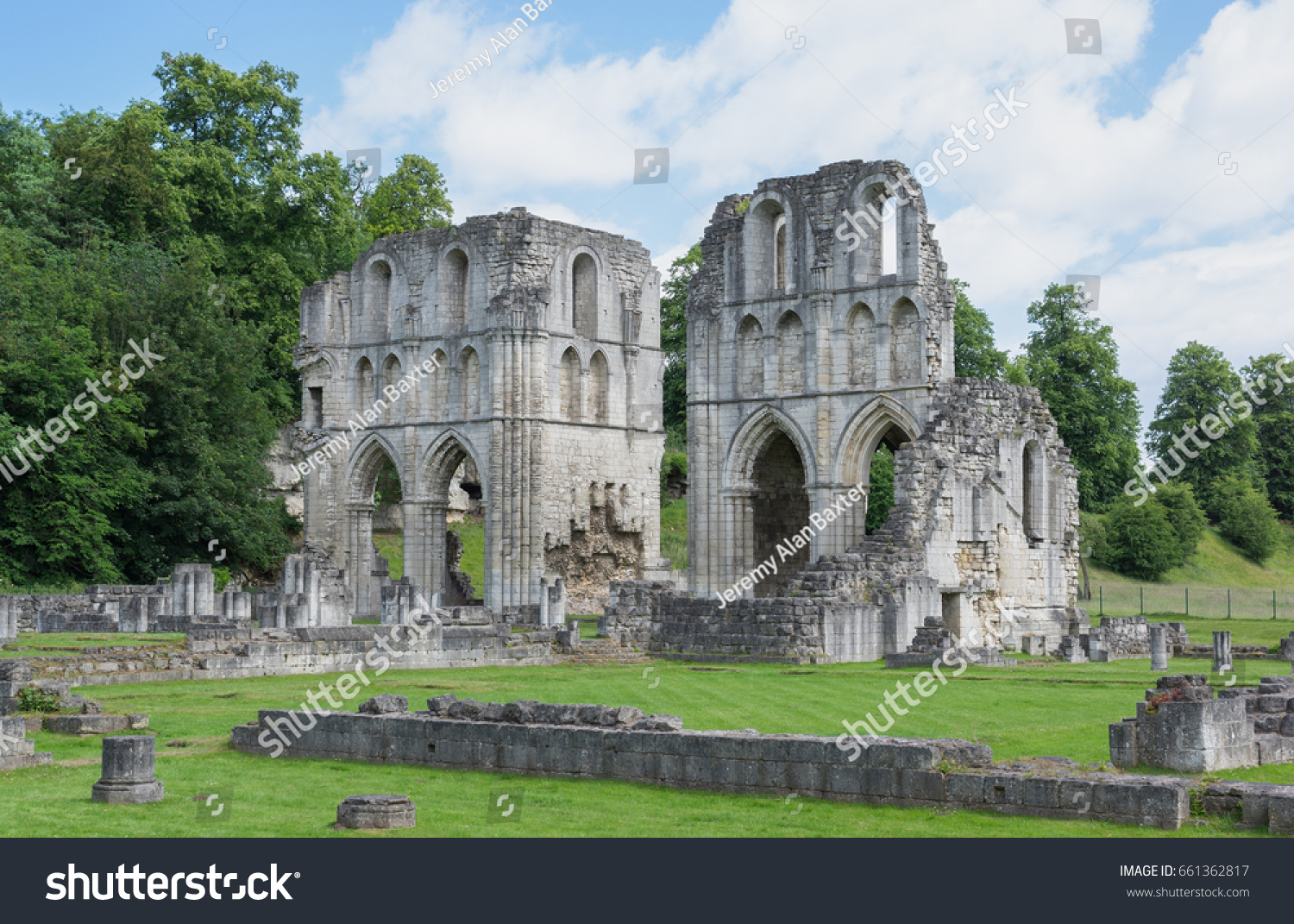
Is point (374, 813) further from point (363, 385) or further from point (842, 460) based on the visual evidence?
point (363, 385)

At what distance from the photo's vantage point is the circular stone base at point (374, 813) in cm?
1028

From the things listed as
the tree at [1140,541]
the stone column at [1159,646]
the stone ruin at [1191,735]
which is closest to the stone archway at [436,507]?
the stone column at [1159,646]

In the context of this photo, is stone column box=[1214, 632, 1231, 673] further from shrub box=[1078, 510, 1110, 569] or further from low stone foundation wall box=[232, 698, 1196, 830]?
shrub box=[1078, 510, 1110, 569]

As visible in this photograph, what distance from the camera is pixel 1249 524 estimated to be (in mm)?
62781

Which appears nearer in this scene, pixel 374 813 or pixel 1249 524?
pixel 374 813

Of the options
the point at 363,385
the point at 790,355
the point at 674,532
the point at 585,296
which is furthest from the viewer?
the point at 674,532

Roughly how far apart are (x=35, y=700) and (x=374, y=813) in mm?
Answer: 8869

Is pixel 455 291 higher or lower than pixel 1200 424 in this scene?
higher

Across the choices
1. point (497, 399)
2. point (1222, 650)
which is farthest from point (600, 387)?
point (1222, 650)

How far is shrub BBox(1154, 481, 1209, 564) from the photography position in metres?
57.9

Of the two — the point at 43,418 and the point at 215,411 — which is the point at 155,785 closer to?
the point at 43,418

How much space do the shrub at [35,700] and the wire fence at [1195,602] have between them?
2920 cm

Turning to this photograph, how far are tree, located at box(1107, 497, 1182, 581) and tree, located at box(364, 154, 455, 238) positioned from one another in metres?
27.9

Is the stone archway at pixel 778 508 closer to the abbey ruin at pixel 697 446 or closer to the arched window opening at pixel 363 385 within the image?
the abbey ruin at pixel 697 446
